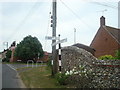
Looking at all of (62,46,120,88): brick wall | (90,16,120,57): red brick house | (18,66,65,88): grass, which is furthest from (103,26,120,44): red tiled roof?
(62,46,120,88): brick wall

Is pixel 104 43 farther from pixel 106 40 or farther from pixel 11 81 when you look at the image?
pixel 11 81

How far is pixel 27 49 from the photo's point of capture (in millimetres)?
49344

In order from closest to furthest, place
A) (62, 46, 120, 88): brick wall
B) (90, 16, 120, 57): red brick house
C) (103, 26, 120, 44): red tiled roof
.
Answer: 1. (62, 46, 120, 88): brick wall
2. (90, 16, 120, 57): red brick house
3. (103, 26, 120, 44): red tiled roof

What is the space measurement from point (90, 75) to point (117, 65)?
134 centimetres

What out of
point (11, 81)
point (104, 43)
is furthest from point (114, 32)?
point (11, 81)

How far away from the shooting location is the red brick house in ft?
95.5

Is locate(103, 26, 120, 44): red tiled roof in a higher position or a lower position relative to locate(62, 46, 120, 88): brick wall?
higher

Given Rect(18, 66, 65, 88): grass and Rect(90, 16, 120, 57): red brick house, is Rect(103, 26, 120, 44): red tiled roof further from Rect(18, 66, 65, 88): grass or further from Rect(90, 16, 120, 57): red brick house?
Rect(18, 66, 65, 88): grass

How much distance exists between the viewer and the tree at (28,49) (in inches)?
1945

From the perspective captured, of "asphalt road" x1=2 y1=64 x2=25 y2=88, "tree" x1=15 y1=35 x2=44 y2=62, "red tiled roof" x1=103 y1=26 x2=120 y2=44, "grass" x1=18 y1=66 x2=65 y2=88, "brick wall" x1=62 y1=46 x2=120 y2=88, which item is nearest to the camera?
"brick wall" x1=62 y1=46 x2=120 y2=88

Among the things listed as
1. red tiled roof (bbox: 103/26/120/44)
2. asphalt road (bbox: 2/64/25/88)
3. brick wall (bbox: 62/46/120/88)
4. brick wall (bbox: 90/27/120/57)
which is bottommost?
asphalt road (bbox: 2/64/25/88)

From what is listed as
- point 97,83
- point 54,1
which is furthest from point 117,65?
point 54,1

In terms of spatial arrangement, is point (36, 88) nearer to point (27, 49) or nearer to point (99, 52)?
point (99, 52)

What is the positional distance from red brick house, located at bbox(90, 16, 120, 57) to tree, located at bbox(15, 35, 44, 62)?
2023 centimetres
